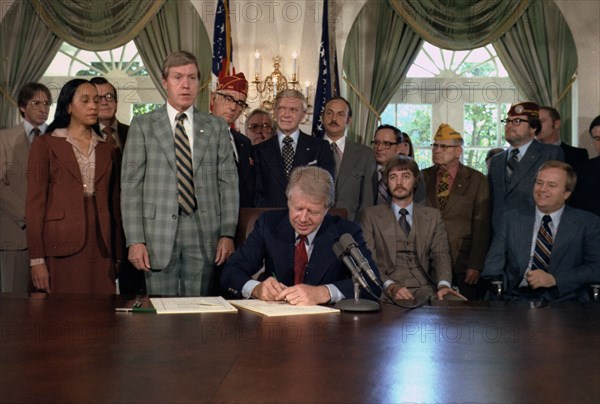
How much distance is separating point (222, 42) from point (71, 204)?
3452 millimetres

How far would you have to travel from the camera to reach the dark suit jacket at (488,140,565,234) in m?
4.64

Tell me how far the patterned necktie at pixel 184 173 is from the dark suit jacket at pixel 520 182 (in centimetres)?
197

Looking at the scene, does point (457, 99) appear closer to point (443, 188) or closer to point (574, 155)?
point (574, 155)

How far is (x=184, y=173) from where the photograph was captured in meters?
3.69

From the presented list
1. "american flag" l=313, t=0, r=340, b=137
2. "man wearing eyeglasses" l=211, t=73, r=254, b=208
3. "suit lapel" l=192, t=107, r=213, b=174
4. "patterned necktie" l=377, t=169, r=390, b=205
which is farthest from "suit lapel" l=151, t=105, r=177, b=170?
"american flag" l=313, t=0, r=340, b=137

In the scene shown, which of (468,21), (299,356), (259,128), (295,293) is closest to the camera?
(299,356)

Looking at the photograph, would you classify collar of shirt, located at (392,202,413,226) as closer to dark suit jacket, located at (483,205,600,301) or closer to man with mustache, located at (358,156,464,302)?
man with mustache, located at (358,156,464,302)

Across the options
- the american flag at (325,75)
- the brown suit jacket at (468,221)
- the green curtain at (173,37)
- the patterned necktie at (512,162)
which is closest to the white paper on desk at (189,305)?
the brown suit jacket at (468,221)

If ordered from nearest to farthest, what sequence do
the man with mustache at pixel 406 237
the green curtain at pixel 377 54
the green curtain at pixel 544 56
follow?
the man with mustache at pixel 406 237
the green curtain at pixel 544 56
the green curtain at pixel 377 54

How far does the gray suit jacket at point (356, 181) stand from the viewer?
4590 mm

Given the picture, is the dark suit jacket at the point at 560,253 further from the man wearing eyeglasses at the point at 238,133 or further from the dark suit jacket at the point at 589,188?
the man wearing eyeglasses at the point at 238,133

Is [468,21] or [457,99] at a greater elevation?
[468,21]

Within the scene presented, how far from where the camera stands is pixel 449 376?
1688 millimetres

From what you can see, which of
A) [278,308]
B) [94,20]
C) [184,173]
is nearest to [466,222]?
[184,173]
